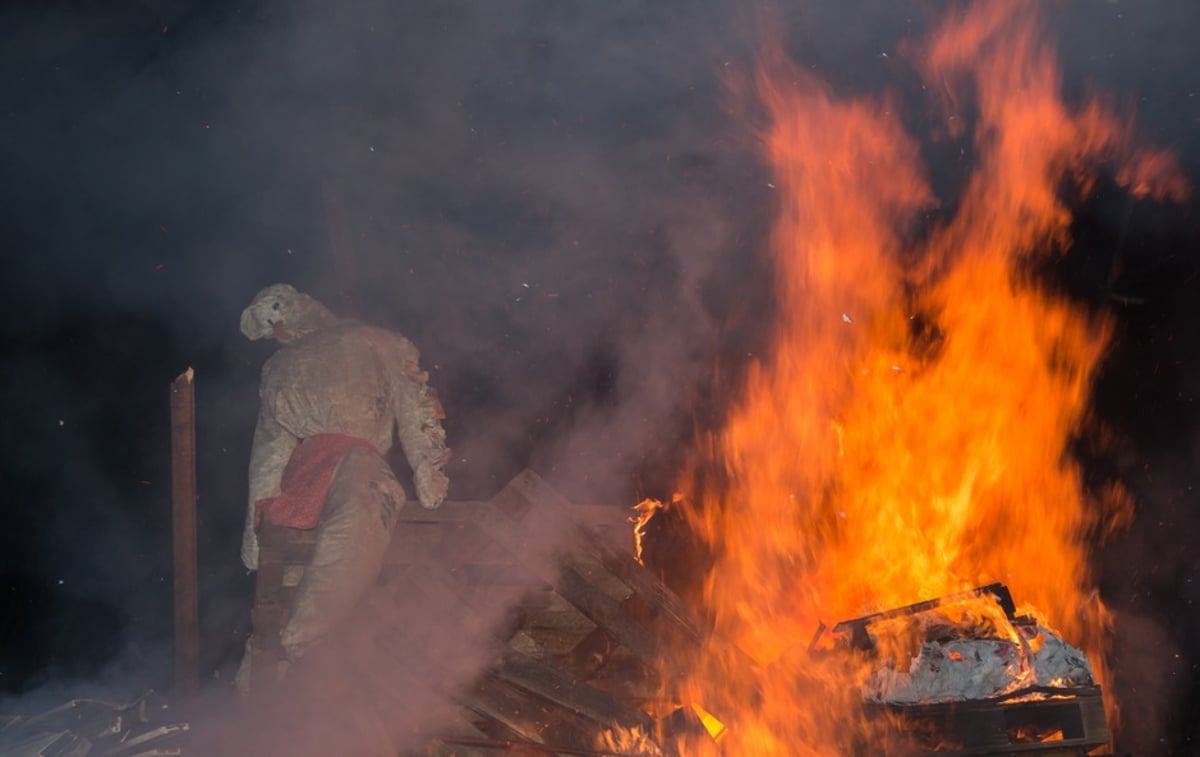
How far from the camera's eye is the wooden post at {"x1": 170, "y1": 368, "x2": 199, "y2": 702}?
4391 millimetres

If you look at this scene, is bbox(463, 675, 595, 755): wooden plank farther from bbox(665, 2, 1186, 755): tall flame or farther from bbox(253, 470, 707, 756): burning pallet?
bbox(665, 2, 1186, 755): tall flame

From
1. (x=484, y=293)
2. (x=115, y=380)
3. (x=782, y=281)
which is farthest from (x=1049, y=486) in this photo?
(x=115, y=380)

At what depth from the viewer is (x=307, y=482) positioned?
4137 mm

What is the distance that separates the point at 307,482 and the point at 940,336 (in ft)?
14.5

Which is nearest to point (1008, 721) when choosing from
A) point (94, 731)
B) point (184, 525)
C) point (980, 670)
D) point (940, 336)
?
point (980, 670)

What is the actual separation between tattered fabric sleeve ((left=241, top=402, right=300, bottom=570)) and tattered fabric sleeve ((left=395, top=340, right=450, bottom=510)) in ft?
1.77

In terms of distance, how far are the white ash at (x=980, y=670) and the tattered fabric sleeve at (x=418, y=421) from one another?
2290 millimetres

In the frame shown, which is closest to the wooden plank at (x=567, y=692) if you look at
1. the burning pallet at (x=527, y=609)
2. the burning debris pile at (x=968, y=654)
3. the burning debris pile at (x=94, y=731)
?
the burning pallet at (x=527, y=609)

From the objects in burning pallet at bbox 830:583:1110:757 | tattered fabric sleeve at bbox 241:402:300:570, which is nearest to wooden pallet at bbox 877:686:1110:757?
burning pallet at bbox 830:583:1110:757

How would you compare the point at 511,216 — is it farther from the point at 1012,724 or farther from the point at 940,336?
the point at 1012,724

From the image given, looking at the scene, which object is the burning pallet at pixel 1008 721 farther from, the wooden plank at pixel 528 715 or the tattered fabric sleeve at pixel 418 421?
the tattered fabric sleeve at pixel 418 421

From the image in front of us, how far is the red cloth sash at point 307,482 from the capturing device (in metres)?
4.10

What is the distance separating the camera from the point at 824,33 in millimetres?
6266

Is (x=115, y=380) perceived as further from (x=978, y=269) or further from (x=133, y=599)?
(x=978, y=269)
